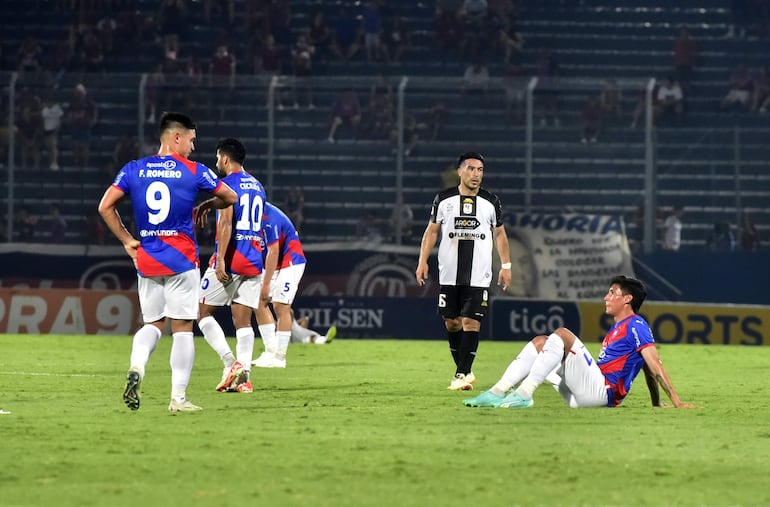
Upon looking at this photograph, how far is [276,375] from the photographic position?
1531cm

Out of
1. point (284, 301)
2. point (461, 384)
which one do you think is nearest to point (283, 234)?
point (284, 301)

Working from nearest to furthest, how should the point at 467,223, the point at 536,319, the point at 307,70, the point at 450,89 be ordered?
the point at 467,223
the point at 536,319
the point at 450,89
the point at 307,70

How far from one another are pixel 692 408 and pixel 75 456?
18.0 ft

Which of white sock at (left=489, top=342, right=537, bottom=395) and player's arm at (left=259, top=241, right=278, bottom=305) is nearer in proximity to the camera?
white sock at (left=489, top=342, right=537, bottom=395)

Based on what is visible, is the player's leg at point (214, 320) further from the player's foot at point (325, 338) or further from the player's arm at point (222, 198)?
the player's foot at point (325, 338)

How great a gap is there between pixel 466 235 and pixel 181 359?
4022 millimetres

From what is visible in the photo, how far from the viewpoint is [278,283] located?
1727 cm

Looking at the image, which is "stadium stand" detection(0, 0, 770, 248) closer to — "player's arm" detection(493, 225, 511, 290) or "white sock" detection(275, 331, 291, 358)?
"white sock" detection(275, 331, 291, 358)

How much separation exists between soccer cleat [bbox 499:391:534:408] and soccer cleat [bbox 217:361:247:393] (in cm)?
Answer: 264

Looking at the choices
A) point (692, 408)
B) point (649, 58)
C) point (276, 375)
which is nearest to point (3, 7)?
point (649, 58)

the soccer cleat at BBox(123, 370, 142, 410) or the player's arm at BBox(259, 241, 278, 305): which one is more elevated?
the player's arm at BBox(259, 241, 278, 305)

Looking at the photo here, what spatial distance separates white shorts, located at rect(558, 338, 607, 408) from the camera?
1080 cm

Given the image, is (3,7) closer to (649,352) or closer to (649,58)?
(649,58)

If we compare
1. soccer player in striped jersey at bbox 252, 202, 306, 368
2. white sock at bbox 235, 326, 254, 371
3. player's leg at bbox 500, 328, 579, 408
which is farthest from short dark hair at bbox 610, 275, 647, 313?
soccer player in striped jersey at bbox 252, 202, 306, 368
